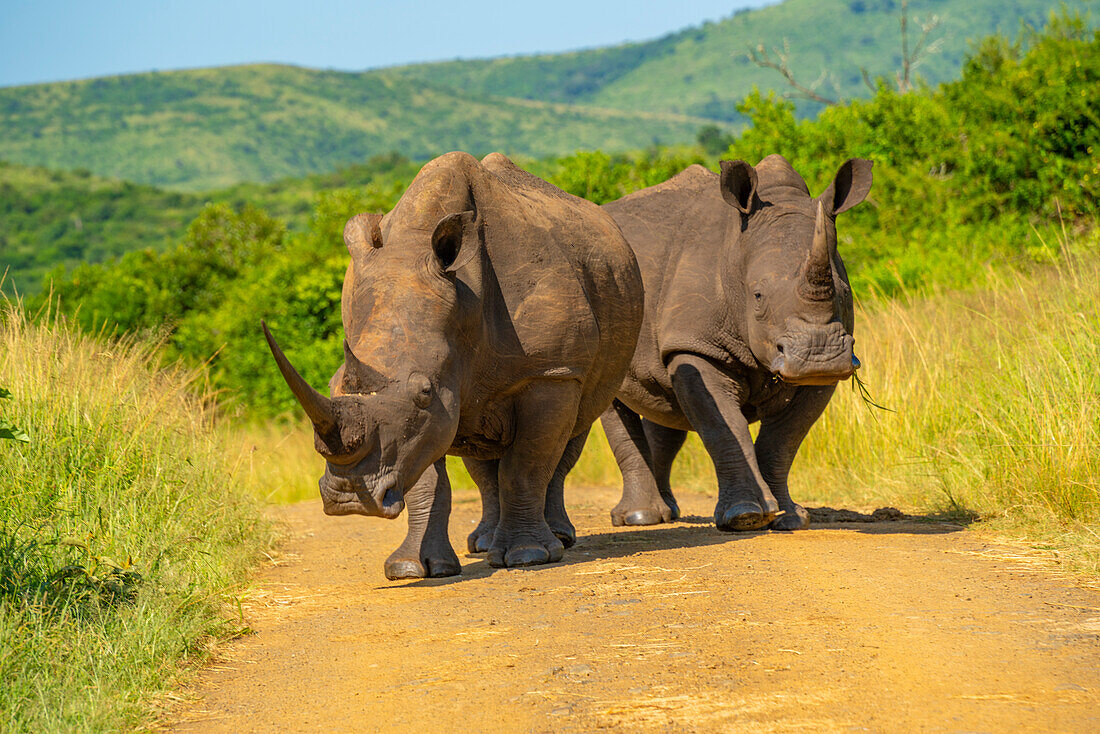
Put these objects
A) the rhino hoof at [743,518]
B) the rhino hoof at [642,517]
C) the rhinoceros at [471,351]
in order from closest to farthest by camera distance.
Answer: the rhinoceros at [471,351]
the rhino hoof at [743,518]
the rhino hoof at [642,517]

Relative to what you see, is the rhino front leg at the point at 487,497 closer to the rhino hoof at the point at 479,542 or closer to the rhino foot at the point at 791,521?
the rhino hoof at the point at 479,542

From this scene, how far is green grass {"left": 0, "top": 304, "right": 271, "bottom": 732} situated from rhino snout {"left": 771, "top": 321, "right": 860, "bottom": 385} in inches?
120

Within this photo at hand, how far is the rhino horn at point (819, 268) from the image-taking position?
6.88m

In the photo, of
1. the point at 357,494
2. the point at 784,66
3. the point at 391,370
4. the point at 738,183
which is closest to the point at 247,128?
the point at 784,66

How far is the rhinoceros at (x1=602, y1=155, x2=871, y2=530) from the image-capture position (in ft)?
23.0

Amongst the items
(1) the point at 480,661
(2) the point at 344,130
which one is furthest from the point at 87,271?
(2) the point at 344,130

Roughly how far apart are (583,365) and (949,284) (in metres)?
6.88

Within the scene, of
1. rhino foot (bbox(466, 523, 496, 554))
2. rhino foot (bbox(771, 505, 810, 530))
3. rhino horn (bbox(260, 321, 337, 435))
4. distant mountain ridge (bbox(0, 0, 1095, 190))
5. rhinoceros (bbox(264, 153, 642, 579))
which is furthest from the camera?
distant mountain ridge (bbox(0, 0, 1095, 190))

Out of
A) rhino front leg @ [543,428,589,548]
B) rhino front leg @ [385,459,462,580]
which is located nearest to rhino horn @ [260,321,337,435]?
rhino front leg @ [385,459,462,580]

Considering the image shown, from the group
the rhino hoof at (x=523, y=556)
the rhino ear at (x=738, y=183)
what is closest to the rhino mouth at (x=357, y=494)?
the rhino hoof at (x=523, y=556)

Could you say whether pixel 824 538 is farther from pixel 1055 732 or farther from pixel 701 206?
pixel 1055 732

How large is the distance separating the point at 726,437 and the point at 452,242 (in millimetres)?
2186

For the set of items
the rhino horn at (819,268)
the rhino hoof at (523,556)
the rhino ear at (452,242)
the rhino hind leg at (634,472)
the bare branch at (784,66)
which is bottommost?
the rhino hind leg at (634,472)

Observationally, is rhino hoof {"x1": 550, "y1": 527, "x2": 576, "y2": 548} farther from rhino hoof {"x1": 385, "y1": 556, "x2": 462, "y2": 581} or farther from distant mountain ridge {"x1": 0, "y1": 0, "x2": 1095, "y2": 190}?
distant mountain ridge {"x1": 0, "y1": 0, "x2": 1095, "y2": 190}
